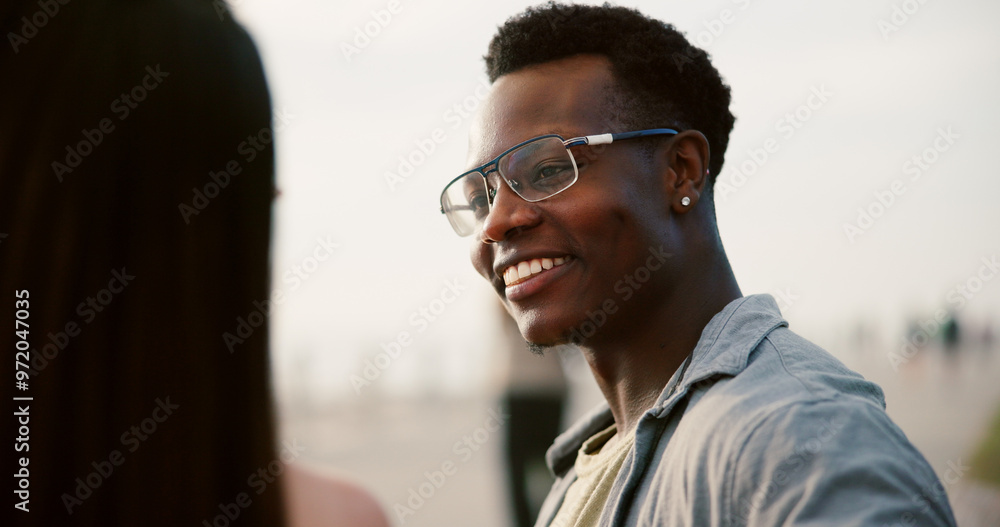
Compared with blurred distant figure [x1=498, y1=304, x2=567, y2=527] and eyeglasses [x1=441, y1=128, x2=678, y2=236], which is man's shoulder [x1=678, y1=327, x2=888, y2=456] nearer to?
eyeglasses [x1=441, y1=128, x2=678, y2=236]

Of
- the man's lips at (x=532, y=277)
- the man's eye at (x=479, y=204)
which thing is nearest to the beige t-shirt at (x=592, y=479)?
the man's lips at (x=532, y=277)

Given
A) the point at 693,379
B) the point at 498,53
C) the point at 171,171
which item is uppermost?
the point at 498,53

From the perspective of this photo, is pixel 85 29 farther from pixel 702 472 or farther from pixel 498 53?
pixel 498 53

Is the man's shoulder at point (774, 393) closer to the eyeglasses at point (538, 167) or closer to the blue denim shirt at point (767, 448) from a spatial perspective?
the blue denim shirt at point (767, 448)

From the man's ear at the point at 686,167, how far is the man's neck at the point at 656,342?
236 mm

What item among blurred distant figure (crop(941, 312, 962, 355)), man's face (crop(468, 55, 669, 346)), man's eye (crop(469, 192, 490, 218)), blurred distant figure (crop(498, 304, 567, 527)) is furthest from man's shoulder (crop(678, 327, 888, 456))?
blurred distant figure (crop(941, 312, 962, 355))

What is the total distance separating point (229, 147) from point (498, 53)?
1705mm

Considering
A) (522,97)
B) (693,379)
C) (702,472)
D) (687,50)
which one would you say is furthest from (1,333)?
(687,50)

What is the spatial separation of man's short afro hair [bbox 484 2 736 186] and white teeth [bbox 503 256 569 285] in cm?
41

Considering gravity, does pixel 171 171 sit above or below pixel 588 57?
below

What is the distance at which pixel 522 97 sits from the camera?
7.72 feet

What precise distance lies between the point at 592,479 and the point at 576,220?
2.38 feet

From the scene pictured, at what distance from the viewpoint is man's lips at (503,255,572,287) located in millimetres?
2193

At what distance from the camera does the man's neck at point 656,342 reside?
2.14 meters
